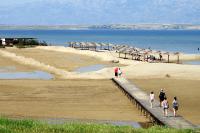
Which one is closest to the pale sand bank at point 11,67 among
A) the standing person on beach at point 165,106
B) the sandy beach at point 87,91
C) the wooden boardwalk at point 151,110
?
the sandy beach at point 87,91

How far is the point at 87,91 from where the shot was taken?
123 ft

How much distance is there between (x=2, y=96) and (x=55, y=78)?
507 inches

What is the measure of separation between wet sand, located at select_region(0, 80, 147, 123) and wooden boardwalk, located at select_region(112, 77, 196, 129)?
411 mm

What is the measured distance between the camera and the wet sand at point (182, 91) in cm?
2950

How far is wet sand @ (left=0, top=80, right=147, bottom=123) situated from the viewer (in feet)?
93.5

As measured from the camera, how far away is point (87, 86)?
4031cm

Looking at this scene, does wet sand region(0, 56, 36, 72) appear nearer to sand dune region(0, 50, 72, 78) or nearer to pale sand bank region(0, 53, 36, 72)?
pale sand bank region(0, 53, 36, 72)

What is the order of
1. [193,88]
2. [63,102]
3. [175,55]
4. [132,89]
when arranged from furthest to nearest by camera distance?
[175,55] → [193,88] → [132,89] → [63,102]

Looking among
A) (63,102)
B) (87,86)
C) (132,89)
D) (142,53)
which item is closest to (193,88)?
(132,89)

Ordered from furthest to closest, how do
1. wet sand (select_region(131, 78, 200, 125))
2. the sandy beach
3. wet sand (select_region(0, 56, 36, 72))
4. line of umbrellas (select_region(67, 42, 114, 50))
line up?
line of umbrellas (select_region(67, 42, 114, 50)) < wet sand (select_region(0, 56, 36, 72)) < wet sand (select_region(131, 78, 200, 125)) < the sandy beach

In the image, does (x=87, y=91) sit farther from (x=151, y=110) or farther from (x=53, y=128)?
(x=53, y=128)

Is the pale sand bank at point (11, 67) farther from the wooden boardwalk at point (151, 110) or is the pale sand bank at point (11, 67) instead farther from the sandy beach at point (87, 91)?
the wooden boardwalk at point (151, 110)

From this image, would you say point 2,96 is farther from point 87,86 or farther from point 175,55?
point 175,55

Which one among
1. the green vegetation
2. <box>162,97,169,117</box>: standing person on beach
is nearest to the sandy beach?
<box>162,97,169,117</box>: standing person on beach
